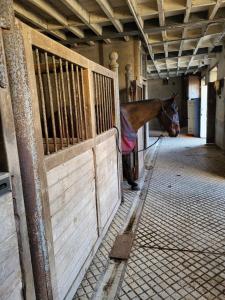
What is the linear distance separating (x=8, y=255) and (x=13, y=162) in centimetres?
39

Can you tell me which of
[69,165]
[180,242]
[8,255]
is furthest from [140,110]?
[8,255]

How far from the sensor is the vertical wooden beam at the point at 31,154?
100 centimetres

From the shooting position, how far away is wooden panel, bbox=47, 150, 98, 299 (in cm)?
131

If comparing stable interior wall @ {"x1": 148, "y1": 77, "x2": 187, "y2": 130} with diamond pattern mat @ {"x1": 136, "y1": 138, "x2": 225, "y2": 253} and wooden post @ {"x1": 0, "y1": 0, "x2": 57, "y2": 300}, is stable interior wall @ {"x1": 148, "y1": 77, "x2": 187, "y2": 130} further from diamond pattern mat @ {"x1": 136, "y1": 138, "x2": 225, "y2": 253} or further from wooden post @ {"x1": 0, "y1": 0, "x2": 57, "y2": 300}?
wooden post @ {"x1": 0, "y1": 0, "x2": 57, "y2": 300}

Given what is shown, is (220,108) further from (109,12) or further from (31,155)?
(31,155)

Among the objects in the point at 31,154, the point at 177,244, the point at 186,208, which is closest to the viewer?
the point at 31,154

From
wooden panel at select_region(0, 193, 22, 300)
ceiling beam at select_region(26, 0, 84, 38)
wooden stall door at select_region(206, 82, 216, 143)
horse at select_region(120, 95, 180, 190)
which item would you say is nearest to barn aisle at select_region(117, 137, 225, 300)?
horse at select_region(120, 95, 180, 190)

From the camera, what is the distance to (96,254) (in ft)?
6.42

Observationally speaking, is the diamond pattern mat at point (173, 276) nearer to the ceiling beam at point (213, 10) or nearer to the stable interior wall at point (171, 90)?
the ceiling beam at point (213, 10)

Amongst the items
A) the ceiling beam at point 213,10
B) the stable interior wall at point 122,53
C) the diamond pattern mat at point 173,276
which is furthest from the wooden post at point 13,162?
the stable interior wall at point 122,53

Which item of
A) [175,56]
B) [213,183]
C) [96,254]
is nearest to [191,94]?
[175,56]

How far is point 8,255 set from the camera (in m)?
0.96

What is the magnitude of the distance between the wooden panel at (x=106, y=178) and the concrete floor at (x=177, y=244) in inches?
14.1

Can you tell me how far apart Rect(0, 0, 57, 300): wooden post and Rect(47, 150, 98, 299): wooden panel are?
96 millimetres
